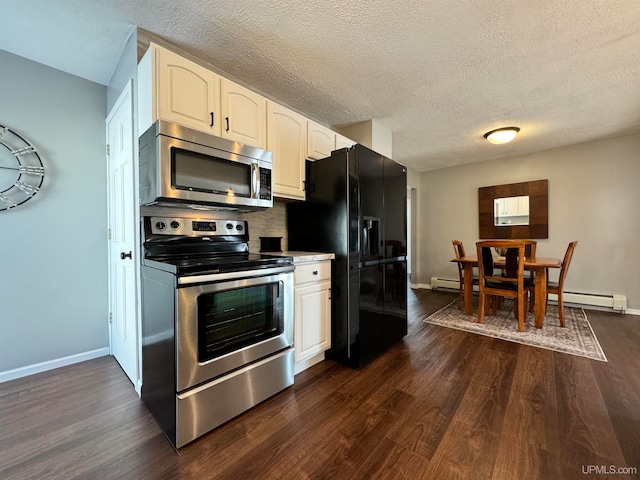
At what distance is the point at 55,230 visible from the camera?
219 centimetres

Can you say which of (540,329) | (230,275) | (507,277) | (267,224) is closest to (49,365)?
(230,275)

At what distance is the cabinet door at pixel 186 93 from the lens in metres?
1.61

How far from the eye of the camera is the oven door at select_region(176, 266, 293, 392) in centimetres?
135

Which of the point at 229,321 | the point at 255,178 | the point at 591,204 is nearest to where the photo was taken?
the point at 229,321

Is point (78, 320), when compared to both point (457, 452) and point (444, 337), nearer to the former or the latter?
point (457, 452)

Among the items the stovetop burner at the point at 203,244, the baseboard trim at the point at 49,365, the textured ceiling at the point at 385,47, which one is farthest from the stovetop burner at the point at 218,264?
the textured ceiling at the point at 385,47

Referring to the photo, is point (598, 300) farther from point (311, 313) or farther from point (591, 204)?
point (311, 313)

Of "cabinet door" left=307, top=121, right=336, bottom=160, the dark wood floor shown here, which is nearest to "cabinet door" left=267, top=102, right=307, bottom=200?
"cabinet door" left=307, top=121, right=336, bottom=160

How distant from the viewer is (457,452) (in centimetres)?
132

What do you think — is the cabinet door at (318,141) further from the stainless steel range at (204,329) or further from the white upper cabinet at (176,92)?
the stainless steel range at (204,329)

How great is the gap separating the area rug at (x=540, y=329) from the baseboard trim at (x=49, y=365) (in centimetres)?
349

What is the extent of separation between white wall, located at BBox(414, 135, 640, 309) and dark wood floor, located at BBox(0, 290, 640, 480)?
2.51 m

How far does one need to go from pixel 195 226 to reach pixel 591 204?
559cm

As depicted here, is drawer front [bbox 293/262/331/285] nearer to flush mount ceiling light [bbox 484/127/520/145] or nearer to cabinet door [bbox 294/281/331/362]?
cabinet door [bbox 294/281/331/362]
